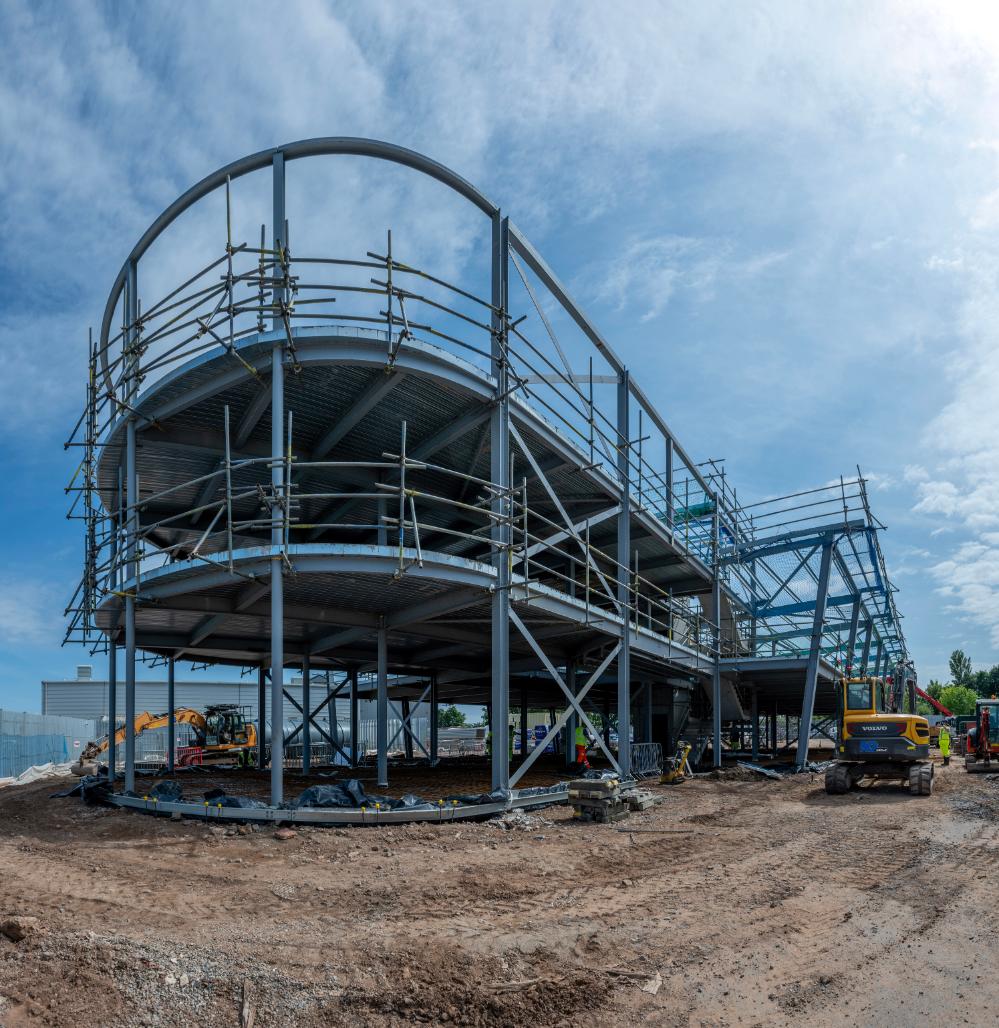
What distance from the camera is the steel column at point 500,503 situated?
13641mm

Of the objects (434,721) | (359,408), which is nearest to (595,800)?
(359,408)

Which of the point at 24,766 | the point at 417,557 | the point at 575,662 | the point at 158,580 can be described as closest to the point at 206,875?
the point at 417,557

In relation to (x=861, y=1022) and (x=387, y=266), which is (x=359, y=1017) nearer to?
(x=861, y=1022)

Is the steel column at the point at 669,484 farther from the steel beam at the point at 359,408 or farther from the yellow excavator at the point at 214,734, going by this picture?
the yellow excavator at the point at 214,734

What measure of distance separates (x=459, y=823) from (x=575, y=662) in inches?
347

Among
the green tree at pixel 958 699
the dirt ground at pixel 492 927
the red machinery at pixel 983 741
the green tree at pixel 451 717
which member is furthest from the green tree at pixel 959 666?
the dirt ground at pixel 492 927

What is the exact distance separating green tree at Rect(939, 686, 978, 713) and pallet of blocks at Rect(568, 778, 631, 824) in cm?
8395

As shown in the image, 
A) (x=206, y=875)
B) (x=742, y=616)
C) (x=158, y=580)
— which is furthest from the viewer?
(x=742, y=616)

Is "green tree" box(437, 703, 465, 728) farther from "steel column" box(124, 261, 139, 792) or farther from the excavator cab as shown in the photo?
"steel column" box(124, 261, 139, 792)

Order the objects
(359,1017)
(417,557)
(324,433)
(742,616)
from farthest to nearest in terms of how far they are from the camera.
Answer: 1. (742,616)
2. (324,433)
3. (417,557)
4. (359,1017)

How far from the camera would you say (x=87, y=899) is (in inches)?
302

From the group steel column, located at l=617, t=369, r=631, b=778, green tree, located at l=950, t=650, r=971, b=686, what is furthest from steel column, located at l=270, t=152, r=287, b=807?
green tree, located at l=950, t=650, r=971, b=686

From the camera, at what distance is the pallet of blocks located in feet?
44.1

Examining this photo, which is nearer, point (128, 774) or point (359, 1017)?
point (359, 1017)
